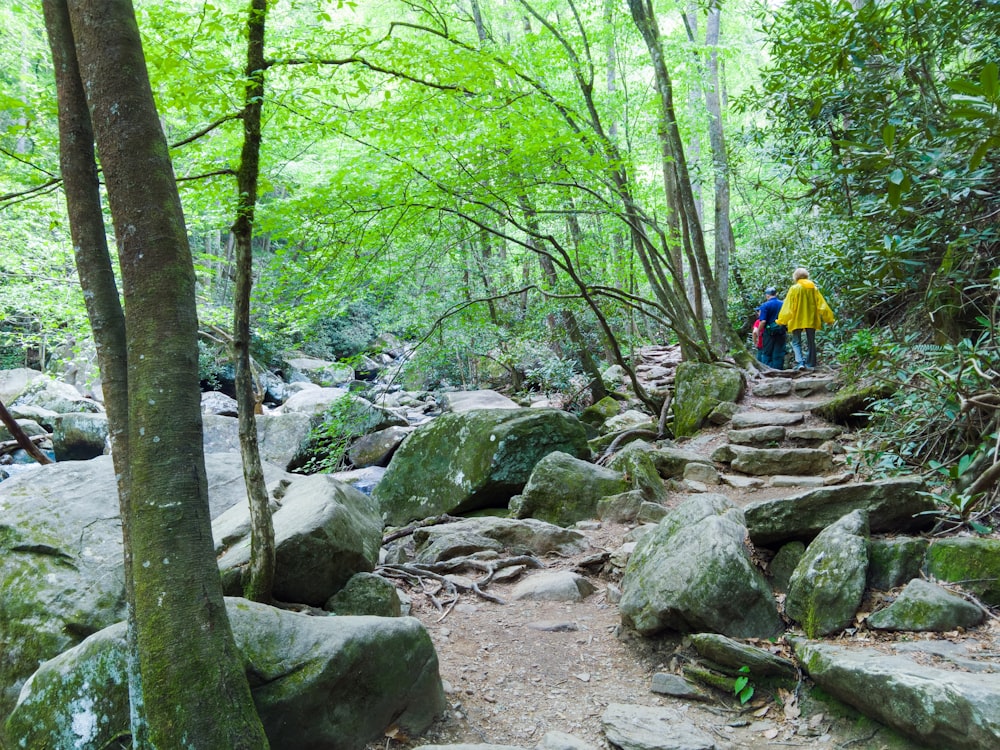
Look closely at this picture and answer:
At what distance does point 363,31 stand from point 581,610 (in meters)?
4.71

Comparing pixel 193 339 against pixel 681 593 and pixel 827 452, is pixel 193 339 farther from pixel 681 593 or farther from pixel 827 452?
pixel 827 452

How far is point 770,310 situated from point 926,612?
901 centimetres

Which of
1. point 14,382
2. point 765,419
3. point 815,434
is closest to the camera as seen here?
point 815,434

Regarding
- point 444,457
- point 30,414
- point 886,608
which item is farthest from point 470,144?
point 30,414

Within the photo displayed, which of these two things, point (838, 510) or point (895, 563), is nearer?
point (895, 563)

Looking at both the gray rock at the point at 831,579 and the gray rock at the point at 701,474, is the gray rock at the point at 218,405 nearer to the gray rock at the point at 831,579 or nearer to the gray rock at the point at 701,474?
the gray rock at the point at 701,474

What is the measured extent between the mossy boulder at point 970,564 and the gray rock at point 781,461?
317 centimetres

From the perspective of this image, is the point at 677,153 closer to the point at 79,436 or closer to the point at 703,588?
the point at 703,588

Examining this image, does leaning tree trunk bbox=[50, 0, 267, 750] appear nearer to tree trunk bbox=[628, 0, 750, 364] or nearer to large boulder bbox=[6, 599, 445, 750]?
large boulder bbox=[6, 599, 445, 750]

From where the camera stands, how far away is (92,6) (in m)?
2.42

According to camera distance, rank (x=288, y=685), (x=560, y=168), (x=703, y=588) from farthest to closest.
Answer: (x=560, y=168)
(x=703, y=588)
(x=288, y=685)

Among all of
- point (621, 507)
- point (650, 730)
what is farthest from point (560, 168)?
point (650, 730)

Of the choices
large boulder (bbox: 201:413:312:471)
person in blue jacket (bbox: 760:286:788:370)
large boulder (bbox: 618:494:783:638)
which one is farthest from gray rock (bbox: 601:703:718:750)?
person in blue jacket (bbox: 760:286:788:370)

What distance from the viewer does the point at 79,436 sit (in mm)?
13555
